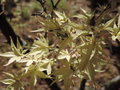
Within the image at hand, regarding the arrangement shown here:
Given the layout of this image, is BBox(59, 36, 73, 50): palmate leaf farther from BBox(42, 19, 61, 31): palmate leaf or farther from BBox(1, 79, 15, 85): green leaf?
BBox(1, 79, 15, 85): green leaf

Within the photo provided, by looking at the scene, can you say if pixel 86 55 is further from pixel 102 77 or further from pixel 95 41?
pixel 102 77

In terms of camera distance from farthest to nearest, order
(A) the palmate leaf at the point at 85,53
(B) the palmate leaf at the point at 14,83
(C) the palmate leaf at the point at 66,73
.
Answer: (B) the palmate leaf at the point at 14,83, (C) the palmate leaf at the point at 66,73, (A) the palmate leaf at the point at 85,53

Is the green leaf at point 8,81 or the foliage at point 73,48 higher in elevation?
the foliage at point 73,48

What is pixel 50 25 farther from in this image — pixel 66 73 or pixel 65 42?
pixel 66 73

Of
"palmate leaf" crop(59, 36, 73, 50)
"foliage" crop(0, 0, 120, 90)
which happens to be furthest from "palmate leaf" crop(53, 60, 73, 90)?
"palmate leaf" crop(59, 36, 73, 50)

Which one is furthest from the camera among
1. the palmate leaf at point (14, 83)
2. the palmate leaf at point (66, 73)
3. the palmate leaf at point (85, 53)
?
the palmate leaf at point (14, 83)

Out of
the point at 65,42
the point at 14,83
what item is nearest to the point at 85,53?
the point at 65,42

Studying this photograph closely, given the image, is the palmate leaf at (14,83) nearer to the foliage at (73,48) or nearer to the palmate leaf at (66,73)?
the foliage at (73,48)

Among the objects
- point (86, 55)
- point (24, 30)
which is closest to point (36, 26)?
point (24, 30)

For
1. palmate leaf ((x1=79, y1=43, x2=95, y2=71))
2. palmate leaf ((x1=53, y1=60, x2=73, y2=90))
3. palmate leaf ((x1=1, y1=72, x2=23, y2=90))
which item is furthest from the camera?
palmate leaf ((x1=1, y1=72, x2=23, y2=90))

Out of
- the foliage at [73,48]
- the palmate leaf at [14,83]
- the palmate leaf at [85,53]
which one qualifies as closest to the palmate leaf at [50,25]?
the foliage at [73,48]

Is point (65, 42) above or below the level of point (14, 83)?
above
